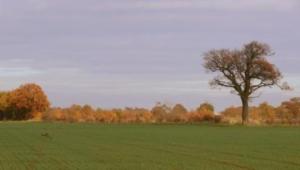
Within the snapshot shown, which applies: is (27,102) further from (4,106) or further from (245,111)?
(245,111)

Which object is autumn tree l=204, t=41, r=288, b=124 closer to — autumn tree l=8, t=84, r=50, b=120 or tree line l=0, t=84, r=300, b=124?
tree line l=0, t=84, r=300, b=124

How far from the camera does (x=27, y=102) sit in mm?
121250

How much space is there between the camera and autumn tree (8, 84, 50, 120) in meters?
121

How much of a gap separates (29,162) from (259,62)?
202 ft

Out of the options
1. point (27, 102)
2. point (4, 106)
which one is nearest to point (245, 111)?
point (27, 102)

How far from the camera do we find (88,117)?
11388 centimetres

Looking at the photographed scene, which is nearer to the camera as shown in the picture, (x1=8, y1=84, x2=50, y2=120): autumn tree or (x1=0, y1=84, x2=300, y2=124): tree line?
(x1=0, y1=84, x2=300, y2=124): tree line

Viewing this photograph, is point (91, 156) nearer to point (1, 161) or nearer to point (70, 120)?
point (1, 161)

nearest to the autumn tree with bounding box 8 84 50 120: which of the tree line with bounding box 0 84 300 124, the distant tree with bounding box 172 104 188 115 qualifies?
the tree line with bounding box 0 84 300 124

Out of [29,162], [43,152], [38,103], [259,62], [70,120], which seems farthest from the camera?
[38,103]

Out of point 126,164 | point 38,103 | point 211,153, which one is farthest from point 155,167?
point 38,103

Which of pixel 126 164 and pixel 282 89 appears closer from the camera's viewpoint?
pixel 126 164

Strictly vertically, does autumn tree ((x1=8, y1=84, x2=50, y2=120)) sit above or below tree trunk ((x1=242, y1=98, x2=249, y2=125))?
above

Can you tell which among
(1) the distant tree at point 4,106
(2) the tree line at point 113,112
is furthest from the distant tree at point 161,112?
(1) the distant tree at point 4,106
